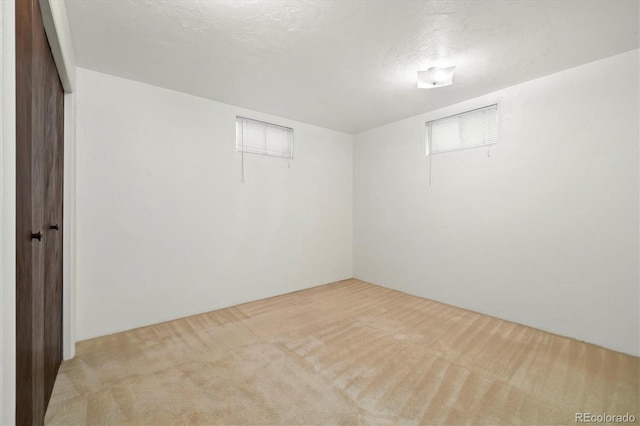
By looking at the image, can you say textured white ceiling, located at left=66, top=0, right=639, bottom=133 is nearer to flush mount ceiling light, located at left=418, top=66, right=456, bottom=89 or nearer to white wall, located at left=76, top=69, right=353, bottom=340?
flush mount ceiling light, located at left=418, top=66, right=456, bottom=89

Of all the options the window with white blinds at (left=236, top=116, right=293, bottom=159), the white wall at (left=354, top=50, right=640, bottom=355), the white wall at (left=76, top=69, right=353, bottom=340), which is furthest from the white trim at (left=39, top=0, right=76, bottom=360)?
the white wall at (left=354, top=50, right=640, bottom=355)

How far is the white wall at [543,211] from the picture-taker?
2426 mm

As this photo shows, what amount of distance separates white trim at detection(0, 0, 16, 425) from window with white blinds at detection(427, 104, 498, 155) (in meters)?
3.81

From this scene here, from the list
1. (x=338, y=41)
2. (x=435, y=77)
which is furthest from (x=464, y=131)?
(x=338, y=41)

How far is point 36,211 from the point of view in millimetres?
1365

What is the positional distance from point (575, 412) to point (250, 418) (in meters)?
2.03

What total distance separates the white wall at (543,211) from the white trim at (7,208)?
378cm

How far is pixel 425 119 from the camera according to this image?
3.87 metres

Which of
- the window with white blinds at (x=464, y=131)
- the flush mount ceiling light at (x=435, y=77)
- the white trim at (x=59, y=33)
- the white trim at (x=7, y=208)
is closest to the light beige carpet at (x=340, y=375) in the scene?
the white trim at (x=7, y=208)

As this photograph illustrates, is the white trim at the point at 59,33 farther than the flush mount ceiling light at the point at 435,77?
No

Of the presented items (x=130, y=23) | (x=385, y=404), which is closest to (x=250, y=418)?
(x=385, y=404)

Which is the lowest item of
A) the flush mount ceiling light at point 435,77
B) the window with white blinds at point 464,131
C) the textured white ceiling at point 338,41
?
the window with white blinds at point 464,131

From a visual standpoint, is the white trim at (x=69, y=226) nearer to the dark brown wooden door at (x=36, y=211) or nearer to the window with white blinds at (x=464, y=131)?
the dark brown wooden door at (x=36, y=211)

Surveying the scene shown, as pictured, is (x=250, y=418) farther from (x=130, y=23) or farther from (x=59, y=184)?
(x=130, y=23)
